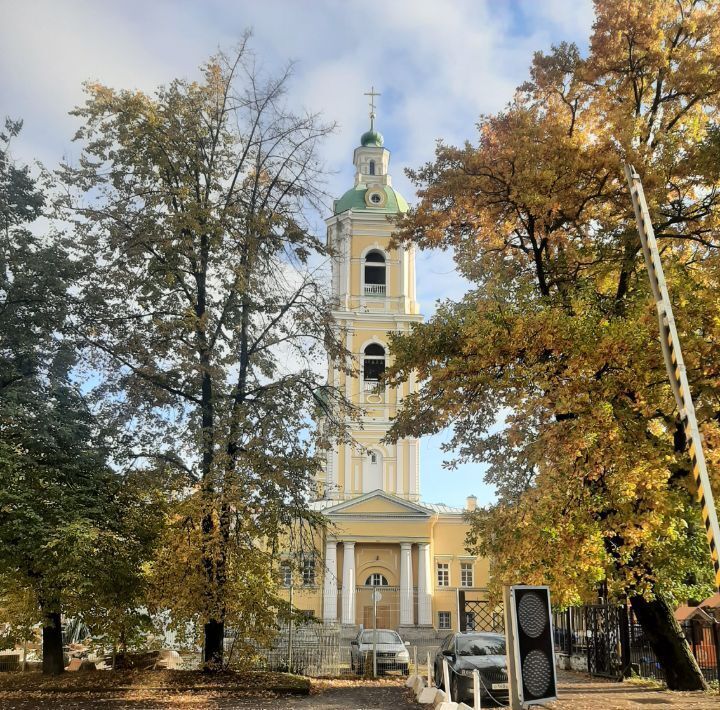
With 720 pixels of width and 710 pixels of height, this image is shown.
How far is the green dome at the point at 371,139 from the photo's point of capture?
5278cm

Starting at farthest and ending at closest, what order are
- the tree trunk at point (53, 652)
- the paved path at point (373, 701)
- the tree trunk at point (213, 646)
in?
the tree trunk at point (53, 652) < the tree trunk at point (213, 646) < the paved path at point (373, 701)

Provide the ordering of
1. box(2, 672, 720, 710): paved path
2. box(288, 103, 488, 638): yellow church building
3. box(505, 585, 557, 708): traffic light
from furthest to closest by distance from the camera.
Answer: box(288, 103, 488, 638): yellow church building < box(2, 672, 720, 710): paved path < box(505, 585, 557, 708): traffic light

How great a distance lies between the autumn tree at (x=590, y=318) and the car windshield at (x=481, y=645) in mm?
2681

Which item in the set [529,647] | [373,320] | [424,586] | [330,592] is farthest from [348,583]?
[529,647]

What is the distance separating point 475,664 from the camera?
15281 mm

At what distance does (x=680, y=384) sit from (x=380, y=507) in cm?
3700

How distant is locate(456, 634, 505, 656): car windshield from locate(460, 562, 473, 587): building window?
29.5 meters

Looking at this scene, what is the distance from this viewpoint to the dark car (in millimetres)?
14984

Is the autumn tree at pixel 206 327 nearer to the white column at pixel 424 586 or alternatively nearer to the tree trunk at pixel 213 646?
the tree trunk at pixel 213 646

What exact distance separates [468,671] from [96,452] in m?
9.56

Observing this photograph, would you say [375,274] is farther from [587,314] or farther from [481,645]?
[587,314]

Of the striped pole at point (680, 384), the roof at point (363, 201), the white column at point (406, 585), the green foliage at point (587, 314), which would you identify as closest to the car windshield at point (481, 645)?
the green foliage at point (587, 314)

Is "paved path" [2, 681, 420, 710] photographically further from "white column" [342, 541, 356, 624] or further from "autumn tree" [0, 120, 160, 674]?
"white column" [342, 541, 356, 624]

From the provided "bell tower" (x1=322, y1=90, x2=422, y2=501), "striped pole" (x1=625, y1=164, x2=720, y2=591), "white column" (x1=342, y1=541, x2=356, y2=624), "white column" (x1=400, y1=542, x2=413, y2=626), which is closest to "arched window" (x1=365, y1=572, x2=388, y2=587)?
"white column" (x1=342, y1=541, x2=356, y2=624)
